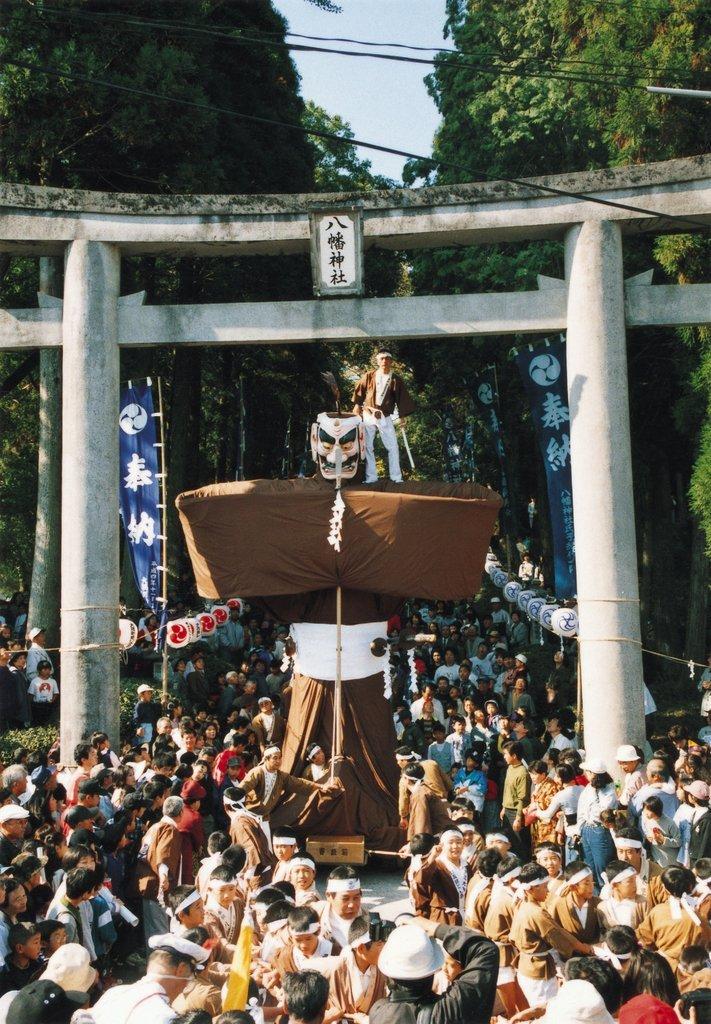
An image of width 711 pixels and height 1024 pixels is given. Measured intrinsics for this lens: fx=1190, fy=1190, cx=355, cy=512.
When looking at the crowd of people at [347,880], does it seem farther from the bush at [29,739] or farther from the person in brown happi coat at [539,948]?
the bush at [29,739]

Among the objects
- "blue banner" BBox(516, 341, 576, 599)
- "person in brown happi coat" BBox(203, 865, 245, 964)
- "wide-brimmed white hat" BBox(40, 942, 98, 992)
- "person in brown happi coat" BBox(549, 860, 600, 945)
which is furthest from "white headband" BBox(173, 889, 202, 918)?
"blue banner" BBox(516, 341, 576, 599)

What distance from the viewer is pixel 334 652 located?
12.3 meters

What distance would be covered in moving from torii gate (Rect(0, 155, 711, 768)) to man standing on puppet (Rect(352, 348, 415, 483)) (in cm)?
124

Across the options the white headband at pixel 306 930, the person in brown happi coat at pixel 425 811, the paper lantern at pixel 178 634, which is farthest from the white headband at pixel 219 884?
the paper lantern at pixel 178 634

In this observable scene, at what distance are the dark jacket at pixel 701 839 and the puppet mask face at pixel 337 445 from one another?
4.78 m

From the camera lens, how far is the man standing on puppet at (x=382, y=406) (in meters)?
12.7

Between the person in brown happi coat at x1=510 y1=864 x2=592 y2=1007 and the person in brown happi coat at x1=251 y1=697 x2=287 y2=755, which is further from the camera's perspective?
the person in brown happi coat at x1=251 y1=697 x2=287 y2=755

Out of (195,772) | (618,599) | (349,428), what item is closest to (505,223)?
(349,428)

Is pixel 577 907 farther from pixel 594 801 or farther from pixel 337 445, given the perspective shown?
pixel 337 445

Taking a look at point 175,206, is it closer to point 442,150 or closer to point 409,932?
point 409,932

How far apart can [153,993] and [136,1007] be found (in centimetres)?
11

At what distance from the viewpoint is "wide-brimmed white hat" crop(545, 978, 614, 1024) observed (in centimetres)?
480

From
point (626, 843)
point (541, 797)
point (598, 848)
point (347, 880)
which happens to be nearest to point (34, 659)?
point (541, 797)

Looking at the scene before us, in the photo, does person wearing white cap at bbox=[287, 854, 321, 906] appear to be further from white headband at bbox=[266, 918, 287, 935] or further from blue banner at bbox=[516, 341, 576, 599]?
blue banner at bbox=[516, 341, 576, 599]
